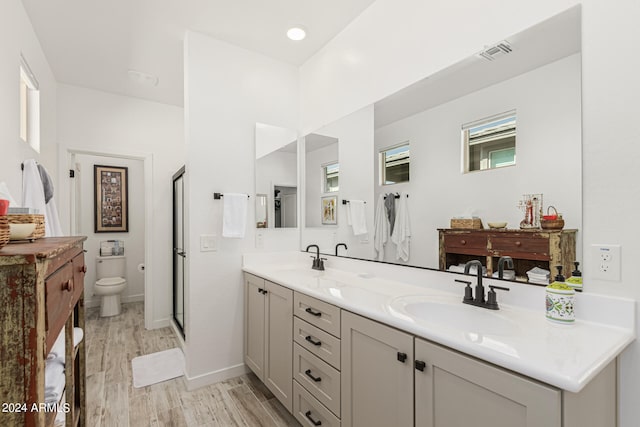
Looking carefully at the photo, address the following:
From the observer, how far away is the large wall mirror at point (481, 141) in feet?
4.10

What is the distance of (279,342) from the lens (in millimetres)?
2021

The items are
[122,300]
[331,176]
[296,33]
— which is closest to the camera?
[296,33]

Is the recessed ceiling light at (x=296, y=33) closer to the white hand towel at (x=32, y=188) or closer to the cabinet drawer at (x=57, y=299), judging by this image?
the white hand towel at (x=32, y=188)

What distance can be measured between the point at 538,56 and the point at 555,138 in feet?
1.23

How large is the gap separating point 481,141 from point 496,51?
0.41 m

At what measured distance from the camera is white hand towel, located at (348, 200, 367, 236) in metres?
2.16

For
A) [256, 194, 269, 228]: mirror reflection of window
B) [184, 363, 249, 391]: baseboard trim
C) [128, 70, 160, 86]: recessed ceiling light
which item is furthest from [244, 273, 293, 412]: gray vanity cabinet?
[128, 70, 160, 86]: recessed ceiling light

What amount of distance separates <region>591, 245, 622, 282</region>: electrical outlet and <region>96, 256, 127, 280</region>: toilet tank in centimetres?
515

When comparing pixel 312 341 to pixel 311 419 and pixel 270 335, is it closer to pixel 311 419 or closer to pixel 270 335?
pixel 311 419

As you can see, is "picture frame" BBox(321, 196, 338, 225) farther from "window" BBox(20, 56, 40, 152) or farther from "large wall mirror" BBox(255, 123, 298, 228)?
"window" BBox(20, 56, 40, 152)

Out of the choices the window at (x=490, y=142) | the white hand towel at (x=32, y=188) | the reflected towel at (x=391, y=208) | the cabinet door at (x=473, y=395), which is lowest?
the cabinet door at (x=473, y=395)

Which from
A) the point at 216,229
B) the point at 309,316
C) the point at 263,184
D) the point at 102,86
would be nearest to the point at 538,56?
the point at 309,316

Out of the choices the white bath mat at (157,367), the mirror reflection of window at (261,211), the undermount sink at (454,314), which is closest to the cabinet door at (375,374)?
the undermount sink at (454,314)

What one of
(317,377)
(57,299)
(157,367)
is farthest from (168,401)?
(57,299)
